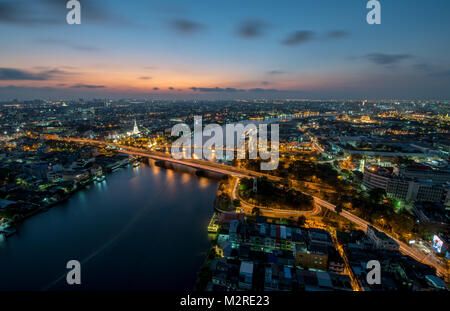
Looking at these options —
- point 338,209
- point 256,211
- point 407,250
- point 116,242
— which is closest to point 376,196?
point 338,209

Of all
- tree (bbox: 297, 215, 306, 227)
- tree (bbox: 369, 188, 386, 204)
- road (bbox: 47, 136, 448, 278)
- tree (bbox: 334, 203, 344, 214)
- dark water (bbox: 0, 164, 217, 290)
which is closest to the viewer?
dark water (bbox: 0, 164, 217, 290)

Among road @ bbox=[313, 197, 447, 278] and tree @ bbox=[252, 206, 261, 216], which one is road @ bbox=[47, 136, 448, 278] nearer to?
road @ bbox=[313, 197, 447, 278]

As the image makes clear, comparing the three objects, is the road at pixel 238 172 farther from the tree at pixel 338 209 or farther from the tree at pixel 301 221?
the tree at pixel 301 221

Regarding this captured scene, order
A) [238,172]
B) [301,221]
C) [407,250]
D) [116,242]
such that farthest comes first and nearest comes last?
[238,172], [301,221], [116,242], [407,250]

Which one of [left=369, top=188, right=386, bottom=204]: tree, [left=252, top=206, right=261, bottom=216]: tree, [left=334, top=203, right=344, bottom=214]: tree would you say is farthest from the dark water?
[left=369, top=188, right=386, bottom=204]: tree

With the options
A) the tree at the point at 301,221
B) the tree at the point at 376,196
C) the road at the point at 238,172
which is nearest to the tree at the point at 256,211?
the road at the point at 238,172

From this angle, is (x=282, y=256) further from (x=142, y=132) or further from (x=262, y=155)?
(x=142, y=132)

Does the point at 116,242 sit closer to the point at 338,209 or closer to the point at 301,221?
the point at 301,221

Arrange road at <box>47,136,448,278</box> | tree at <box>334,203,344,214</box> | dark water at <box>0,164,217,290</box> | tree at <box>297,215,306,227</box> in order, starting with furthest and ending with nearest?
tree at <box>334,203,344,214</box>, tree at <box>297,215,306,227</box>, road at <box>47,136,448,278</box>, dark water at <box>0,164,217,290</box>
